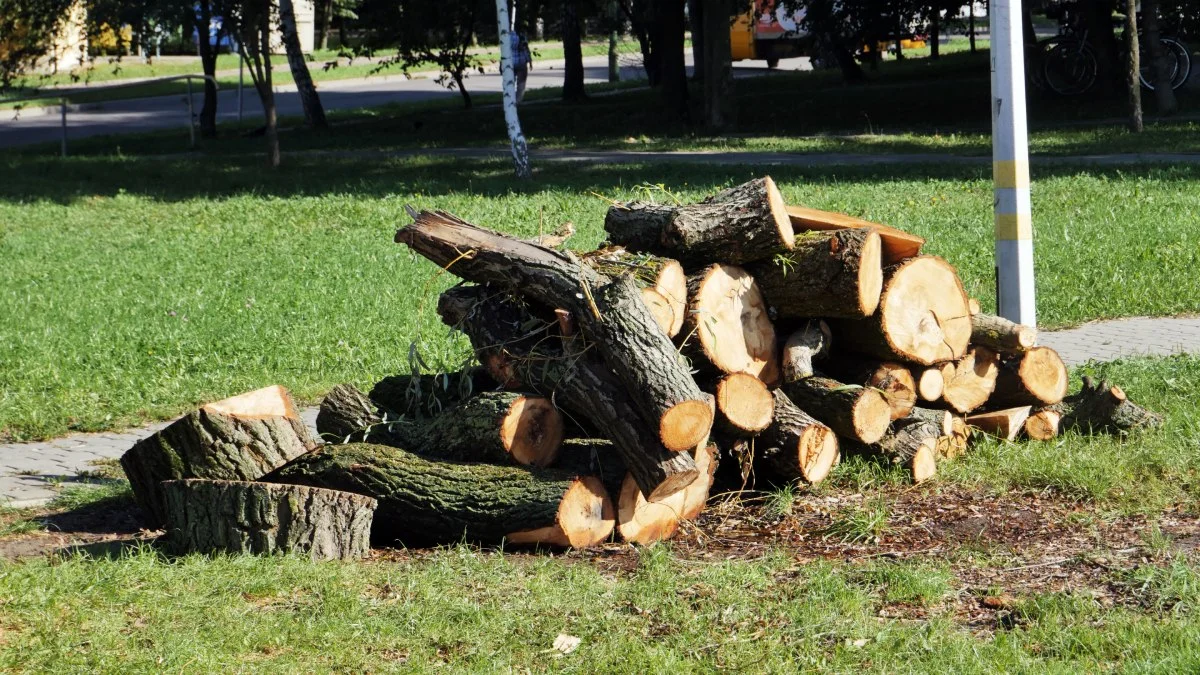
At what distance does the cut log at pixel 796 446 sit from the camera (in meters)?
5.97

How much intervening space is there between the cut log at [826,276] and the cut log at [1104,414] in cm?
140

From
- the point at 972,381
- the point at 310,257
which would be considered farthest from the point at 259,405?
the point at 310,257

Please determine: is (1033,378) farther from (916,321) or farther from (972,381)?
(916,321)

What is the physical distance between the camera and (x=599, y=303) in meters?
5.73

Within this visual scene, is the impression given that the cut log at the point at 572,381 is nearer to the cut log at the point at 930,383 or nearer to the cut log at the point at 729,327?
the cut log at the point at 729,327

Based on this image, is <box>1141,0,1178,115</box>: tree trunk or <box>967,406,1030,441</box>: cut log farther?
<box>1141,0,1178,115</box>: tree trunk

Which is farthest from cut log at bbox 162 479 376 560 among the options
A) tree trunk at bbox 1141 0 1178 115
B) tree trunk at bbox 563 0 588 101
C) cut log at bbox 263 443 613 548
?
tree trunk at bbox 563 0 588 101

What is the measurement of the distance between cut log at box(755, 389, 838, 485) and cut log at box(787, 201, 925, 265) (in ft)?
2.87

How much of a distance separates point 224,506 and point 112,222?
12593 mm

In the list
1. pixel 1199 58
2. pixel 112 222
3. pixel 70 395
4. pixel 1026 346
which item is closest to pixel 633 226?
pixel 1026 346

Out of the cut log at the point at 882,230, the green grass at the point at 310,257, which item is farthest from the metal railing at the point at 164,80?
the cut log at the point at 882,230

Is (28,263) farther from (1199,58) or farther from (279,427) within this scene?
(1199,58)

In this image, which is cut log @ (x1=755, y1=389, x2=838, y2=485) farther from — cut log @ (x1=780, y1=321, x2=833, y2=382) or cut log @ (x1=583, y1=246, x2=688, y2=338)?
cut log @ (x1=583, y1=246, x2=688, y2=338)

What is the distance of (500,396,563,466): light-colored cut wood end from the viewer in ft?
18.6
